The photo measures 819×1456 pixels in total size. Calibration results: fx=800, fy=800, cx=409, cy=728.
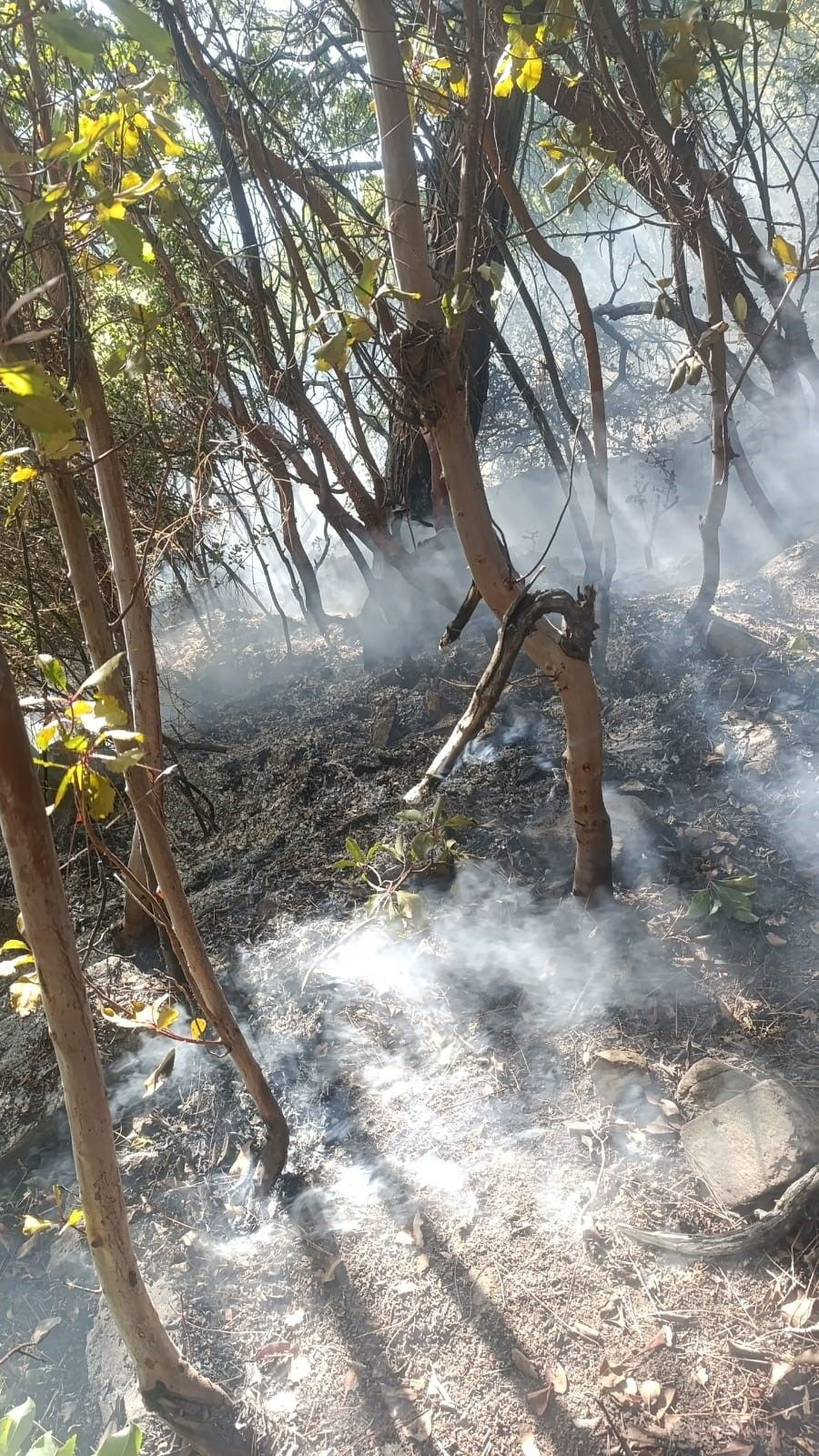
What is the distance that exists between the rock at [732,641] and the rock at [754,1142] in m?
2.68

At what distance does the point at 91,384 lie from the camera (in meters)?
1.81

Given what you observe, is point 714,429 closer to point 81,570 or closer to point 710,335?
point 710,335

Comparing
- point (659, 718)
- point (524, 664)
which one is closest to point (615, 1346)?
point (659, 718)

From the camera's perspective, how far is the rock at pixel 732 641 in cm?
424

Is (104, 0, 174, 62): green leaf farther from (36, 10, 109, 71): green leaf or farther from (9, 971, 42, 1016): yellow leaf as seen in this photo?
(9, 971, 42, 1016): yellow leaf

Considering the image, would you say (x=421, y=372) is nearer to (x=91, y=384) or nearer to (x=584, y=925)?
(x=91, y=384)

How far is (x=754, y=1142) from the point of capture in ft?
6.46

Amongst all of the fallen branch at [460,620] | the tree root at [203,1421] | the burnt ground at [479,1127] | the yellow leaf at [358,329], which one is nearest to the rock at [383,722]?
the burnt ground at [479,1127]

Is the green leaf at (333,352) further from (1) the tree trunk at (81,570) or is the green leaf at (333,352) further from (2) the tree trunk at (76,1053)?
(2) the tree trunk at (76,1053)

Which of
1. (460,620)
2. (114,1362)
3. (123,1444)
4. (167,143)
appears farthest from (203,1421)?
(167,143)

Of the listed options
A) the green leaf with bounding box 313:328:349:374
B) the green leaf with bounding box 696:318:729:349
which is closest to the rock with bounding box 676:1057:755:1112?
the green leaf with bounding box 313:328:349:374

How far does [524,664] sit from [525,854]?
1882 mm

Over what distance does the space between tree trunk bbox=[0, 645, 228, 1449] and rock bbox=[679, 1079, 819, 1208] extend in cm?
129

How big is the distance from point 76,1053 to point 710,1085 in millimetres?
1674
